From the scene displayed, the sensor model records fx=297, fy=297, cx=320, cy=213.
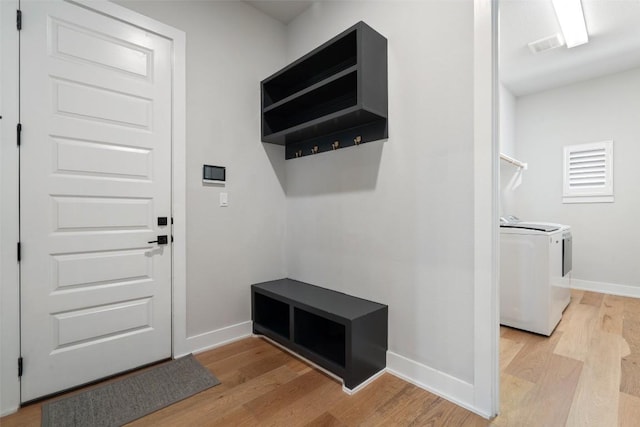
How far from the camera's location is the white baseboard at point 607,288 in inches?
146

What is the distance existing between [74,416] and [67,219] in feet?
3.56

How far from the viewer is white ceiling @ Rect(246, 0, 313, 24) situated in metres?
2.60

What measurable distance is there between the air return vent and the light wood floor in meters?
2.89

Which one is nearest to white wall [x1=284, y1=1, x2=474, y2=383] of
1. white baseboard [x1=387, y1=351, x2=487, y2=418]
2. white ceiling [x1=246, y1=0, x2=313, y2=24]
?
white baseboard [x1=387, y1=351, x2=487, y2=418]

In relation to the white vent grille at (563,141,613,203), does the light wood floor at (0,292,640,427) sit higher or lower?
lower

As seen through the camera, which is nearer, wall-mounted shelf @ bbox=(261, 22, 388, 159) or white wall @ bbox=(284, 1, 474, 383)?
white wall @ bbox=(284, 1, 474, 383)

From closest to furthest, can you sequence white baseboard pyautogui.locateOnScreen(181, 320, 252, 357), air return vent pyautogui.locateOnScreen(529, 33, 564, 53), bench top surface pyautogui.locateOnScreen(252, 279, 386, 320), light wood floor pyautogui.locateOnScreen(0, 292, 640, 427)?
light wood floor pyautogui.locateOnScreen(0, 292, 640, 427), bench top surface pyautogui.locateOnScreen(252, 279, 386, 320), white baseboard pyautogui.locateOnScreen(181, 320, 252, 357), air return vent pyautogui.locateOnScreen(529, 33, 564, 53)

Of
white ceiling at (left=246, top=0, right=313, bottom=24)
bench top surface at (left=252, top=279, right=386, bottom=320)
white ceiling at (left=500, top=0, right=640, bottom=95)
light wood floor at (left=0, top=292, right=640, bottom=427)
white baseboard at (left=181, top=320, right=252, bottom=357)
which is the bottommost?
light wood floor at (left=0, top=292, right=640, bottom=427)

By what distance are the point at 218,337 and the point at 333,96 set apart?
2.17 metres

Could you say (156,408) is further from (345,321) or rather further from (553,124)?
(553,124)

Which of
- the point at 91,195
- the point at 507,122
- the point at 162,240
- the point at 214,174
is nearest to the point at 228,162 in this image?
the point at 214,174

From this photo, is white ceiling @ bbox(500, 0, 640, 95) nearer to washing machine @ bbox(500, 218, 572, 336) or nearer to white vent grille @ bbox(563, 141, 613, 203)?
white vent grille @ bbox(563, 141, 613, 203)

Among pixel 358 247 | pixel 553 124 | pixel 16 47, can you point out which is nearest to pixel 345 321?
pixel 358 247

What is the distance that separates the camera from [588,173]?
3990mm
